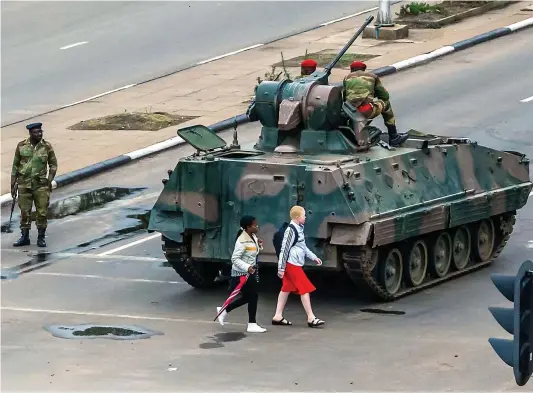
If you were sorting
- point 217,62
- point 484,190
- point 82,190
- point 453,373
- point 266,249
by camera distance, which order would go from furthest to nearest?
point 217,62, point 82,190, point 484,190, point 266,249, point 453,373

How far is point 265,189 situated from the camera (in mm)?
19016

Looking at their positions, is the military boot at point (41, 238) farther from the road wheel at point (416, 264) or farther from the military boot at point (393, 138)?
the road wheel at point (416, 264)

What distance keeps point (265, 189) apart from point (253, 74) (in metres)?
14.8

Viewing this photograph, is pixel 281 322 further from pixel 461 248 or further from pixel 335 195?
pixel 461 248

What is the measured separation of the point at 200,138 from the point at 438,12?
19.2m

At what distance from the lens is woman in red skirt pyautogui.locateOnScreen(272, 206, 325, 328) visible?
1800cm

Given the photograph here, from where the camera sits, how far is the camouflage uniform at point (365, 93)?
20125 mm

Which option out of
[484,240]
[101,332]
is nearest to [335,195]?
[101,332]

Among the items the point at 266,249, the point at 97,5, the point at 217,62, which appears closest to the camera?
the point at 266,249

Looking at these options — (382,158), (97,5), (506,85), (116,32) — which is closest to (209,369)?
(382,158)

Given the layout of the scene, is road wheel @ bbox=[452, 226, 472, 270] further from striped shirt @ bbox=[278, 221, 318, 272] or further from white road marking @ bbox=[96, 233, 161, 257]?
white road marking @ bbox=[96, 233, 161, 257]

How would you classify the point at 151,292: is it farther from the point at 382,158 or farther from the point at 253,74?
the point at 253,74

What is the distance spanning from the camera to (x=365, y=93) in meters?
20.2

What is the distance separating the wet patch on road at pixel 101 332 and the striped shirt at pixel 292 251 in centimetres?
164
